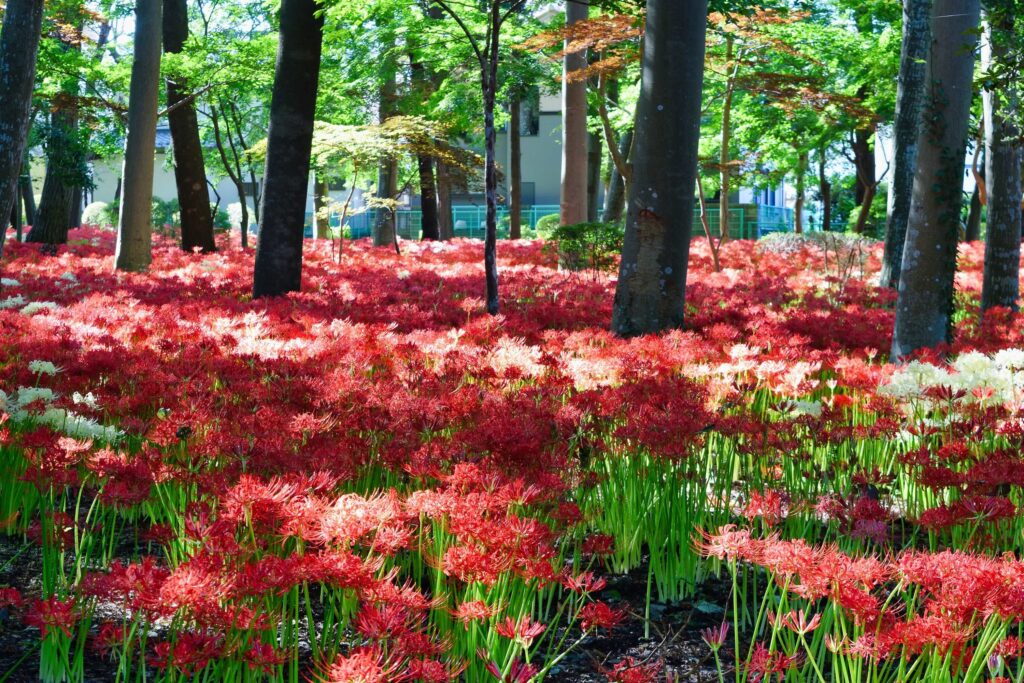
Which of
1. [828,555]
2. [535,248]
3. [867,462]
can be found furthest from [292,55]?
[535,248]

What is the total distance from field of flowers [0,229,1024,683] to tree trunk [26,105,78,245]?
529 inches

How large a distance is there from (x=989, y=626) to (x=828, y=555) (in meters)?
0.40

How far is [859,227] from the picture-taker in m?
28.9

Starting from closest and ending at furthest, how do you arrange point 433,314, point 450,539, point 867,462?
point 450,539 → point 867,462 → point 433,314

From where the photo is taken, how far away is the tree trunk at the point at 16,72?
507 centimetres

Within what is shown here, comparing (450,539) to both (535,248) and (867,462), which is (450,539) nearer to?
(867,462)

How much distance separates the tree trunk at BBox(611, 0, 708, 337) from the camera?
7129 mm

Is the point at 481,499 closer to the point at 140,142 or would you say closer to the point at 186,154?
the point at 140,142

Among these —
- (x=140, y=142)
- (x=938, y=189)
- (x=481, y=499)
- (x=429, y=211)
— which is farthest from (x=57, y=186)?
(x=481, y=499)

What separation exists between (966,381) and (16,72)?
505 centimetres

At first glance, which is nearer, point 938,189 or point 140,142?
point 938,189

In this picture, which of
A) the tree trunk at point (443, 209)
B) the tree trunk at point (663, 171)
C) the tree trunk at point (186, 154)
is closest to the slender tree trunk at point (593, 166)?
the tree trunk at point (443, 209)

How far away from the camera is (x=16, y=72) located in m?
5.09

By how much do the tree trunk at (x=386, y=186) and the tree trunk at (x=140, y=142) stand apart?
8010 millimetres
